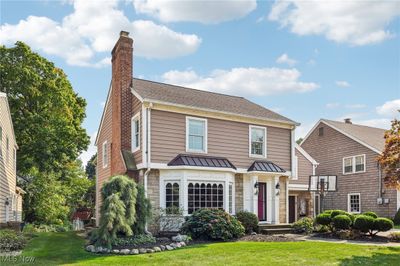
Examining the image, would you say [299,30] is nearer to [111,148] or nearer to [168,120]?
[168,120]

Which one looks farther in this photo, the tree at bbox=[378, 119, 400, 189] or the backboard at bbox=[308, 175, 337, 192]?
the backboard at bbox=[308, 175, 337, 192]

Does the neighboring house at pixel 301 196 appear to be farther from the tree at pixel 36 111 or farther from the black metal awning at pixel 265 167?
the tree at pixel 36 111

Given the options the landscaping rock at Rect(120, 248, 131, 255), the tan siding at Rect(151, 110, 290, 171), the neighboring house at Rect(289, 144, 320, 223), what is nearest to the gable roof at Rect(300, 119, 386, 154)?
the neighboring house at Rect(289, 144, 320, 223)

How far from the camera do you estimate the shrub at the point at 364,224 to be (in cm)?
1620

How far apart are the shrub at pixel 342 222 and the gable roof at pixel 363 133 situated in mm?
11886

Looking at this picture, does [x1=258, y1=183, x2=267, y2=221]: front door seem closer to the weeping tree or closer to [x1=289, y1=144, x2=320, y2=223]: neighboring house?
Answer: [x1=289, y1=144, x2=320, y2=223]: neighboring house

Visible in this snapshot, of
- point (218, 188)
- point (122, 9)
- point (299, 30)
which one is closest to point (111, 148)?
point (218, 188)

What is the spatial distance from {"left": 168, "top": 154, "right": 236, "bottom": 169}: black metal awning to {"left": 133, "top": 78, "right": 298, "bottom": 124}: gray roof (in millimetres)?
2218

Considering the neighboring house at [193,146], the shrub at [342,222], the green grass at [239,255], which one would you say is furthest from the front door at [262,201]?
the green grass at [239,255]

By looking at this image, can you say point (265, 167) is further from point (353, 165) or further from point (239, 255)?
point (353, 165)

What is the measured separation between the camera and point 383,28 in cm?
1495

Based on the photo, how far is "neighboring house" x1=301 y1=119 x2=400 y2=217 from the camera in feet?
88.8

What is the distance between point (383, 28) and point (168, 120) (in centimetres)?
903

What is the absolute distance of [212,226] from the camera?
15.2m
